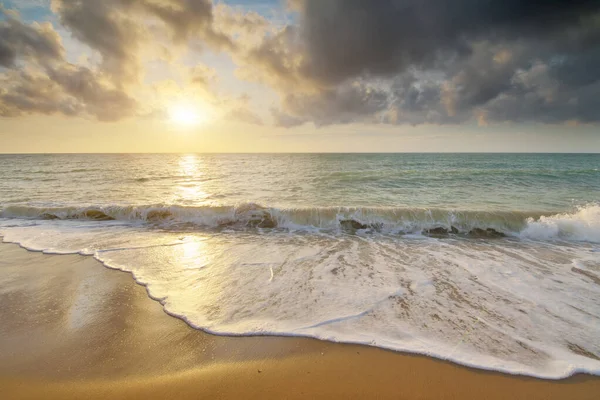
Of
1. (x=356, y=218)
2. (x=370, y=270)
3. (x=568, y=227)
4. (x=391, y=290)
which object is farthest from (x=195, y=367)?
(x=568, y=227)

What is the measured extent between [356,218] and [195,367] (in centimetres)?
726

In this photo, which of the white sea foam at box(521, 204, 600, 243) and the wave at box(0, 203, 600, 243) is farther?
the wave at box(0, 203, 600, 243)

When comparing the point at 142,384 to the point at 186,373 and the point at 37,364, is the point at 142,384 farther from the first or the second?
the point at 37,364

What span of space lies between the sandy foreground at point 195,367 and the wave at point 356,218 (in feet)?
18.5

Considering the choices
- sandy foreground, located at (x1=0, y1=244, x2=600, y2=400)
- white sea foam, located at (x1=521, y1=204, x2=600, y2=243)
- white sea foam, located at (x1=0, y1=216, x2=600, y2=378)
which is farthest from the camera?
white sea foam, located at (x1=521, y1=204, x2=600, y2=243)

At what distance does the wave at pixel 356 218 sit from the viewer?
781 cm

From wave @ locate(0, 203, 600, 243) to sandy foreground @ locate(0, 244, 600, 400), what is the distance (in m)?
5.65

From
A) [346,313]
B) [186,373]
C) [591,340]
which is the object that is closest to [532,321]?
[591,340]

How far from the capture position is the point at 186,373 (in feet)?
8.29

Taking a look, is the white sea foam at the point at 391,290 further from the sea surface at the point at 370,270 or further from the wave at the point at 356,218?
the wave at the point at 356,218

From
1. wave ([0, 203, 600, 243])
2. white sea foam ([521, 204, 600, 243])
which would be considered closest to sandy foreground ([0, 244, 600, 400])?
wave ([0, 203, 600, 243])

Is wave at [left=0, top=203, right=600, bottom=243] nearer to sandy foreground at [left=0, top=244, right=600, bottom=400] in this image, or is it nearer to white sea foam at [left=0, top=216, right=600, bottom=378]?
white sea foam at [left=0, top=216, right=600, bottom=378]

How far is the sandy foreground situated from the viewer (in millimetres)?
2324

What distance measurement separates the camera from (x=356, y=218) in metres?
9.08
